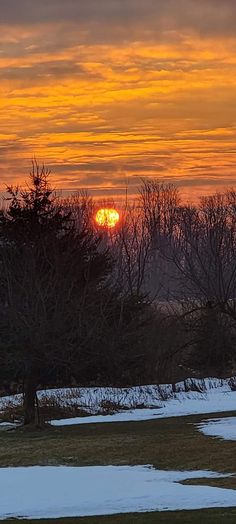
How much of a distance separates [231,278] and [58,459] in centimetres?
2202

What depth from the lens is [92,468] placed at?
16.6 metres

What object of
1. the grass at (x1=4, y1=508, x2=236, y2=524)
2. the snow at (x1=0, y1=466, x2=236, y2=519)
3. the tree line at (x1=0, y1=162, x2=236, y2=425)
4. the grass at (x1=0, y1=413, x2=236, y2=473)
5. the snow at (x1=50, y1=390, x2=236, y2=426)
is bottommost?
the grass at (x1=4, y1=508, x2=236, y2=524)

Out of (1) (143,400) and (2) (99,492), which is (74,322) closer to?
(1) (143,400)

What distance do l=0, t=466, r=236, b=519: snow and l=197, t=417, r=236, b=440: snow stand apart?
4309 millimetres

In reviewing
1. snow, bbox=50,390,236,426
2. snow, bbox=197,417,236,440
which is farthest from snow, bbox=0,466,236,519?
snow, bbox=50,390,236,426

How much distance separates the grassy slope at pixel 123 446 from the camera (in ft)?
56.6

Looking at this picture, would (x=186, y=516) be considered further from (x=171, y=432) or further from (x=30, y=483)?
(x=171, y=432)

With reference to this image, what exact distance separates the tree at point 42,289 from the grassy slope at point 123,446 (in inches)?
101

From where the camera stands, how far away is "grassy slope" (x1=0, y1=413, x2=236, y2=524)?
1725 cm

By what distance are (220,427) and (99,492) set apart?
8.52 metres

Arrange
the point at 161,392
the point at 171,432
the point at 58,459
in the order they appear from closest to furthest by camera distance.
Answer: the point at 58,459 < the point at 171,432 < the point at 161,392

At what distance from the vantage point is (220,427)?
2181 cm

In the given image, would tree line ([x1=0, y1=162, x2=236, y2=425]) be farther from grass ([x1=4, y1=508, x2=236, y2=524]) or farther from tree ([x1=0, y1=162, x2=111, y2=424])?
grass ([x1=4, y1=508, x2=236, y2=524])

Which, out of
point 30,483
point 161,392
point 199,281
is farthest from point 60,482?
point 199,281
